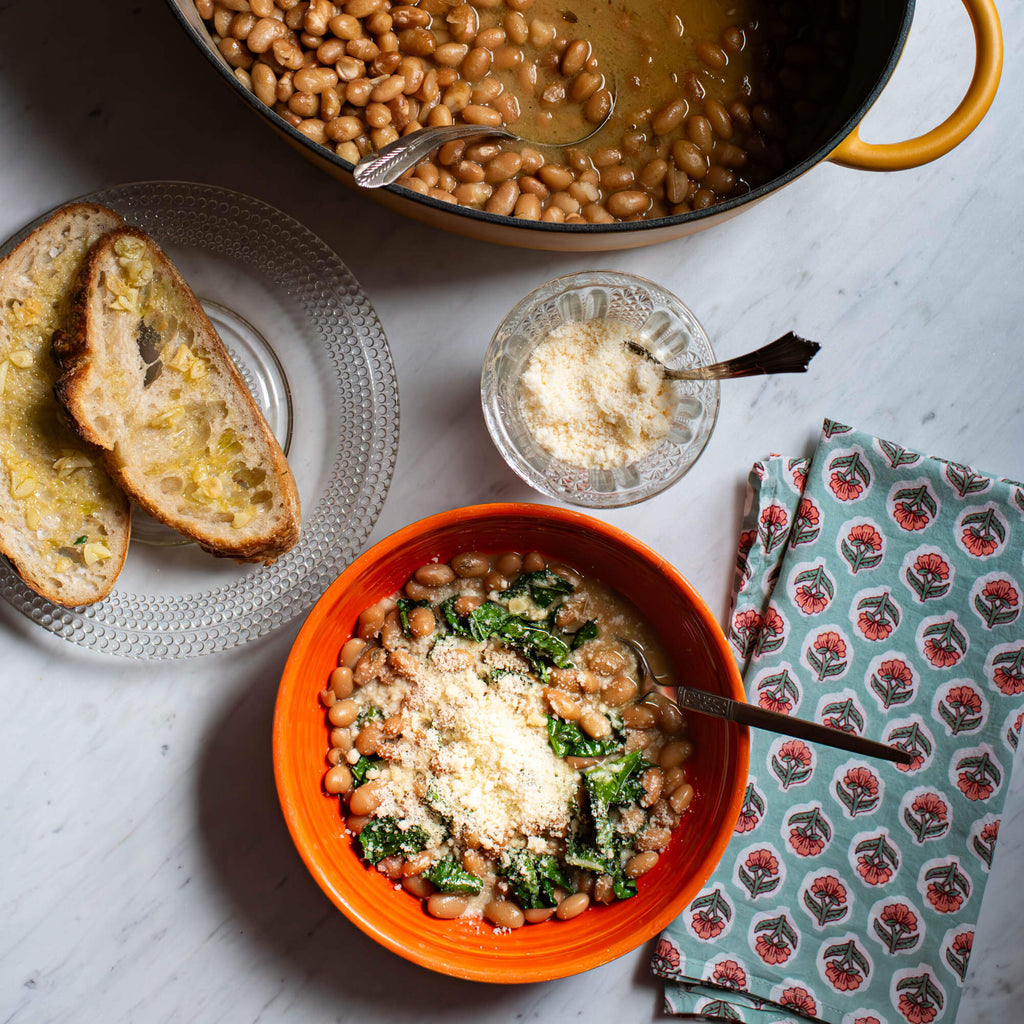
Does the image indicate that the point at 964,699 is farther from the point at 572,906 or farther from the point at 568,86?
the point at 568,86

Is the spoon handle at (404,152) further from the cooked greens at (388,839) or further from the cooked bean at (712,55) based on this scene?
the cooked greens at (388,839)

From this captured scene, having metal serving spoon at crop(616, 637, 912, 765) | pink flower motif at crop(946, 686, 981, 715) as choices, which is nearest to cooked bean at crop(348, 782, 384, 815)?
metal serving spoon at crop(616, 637, 912, 765)

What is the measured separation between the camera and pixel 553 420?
1.56m

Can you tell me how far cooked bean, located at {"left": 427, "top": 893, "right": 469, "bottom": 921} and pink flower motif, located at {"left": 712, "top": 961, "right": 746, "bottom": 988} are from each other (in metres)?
0.54

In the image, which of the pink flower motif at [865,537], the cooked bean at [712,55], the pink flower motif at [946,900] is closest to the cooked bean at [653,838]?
the pink flower motif at [946,900]

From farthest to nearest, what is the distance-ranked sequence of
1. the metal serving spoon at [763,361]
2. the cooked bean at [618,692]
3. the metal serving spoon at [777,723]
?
the cooked bean at [618,692]
the metal serving spoon at [777,723]
the metal serving spoon at [763,361]

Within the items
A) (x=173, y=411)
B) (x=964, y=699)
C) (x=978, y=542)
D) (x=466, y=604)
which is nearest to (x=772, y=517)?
(x=978, y=542)

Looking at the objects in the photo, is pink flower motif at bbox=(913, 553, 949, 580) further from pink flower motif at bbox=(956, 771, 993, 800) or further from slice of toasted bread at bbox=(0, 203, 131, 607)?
slice of toasted bread at bbox=(0, 203, 131, 607)

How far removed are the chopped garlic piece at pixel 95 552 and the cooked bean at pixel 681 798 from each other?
3.79ft

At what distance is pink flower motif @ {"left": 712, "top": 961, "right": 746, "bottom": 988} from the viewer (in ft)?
5.64

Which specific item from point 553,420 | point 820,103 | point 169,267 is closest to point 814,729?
point 553,420

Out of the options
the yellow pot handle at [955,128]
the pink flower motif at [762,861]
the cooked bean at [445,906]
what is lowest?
the pink flower motif at [762,861]

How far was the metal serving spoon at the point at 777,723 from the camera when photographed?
1414 mm

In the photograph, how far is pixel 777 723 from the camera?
4.76 feet
